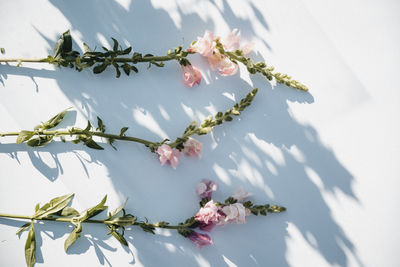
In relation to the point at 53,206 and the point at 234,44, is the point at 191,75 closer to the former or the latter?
the point at 234,44

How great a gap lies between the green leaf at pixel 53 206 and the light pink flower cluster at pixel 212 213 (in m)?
0.69

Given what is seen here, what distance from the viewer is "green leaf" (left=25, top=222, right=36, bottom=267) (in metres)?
1.74

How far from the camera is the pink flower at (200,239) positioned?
1.71 metres

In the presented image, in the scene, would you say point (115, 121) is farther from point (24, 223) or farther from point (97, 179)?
point (24, 223)

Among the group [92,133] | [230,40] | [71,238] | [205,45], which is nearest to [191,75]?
[205,45]

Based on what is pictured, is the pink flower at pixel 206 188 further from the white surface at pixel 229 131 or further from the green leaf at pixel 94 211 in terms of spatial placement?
the green leaf at pixel 94 211

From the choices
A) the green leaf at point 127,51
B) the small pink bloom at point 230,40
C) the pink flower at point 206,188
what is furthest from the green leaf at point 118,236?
the small pink bloom at point 230,40

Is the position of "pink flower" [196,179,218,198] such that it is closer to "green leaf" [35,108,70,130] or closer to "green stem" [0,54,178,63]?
"green stem" [0,54,178,63]

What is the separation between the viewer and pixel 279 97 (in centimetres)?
191

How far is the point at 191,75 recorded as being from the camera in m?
1.74

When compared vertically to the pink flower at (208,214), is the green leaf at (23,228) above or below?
above

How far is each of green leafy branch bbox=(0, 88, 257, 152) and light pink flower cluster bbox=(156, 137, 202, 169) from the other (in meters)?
0.03

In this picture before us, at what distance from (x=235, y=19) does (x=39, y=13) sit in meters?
1.07

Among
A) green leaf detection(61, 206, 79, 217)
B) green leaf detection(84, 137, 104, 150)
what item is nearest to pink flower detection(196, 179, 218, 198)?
green leaf detection(84, 137, 104, 150)
